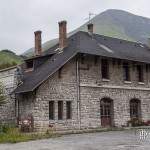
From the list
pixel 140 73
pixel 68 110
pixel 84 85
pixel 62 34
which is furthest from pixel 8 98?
pixel 140 73

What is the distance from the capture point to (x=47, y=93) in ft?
96.8

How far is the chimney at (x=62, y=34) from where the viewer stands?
3306 cm

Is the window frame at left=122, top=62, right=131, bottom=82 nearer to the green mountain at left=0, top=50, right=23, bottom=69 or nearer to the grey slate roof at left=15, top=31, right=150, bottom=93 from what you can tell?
the grey slate roof at left=15, top=31, right=150, bottom=93

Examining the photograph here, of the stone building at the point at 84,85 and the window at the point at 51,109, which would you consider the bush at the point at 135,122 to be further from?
the window at the point at 51,109

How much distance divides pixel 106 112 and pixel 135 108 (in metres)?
3.47

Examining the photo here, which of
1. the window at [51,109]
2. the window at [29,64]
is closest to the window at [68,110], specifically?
the window at [51,109]

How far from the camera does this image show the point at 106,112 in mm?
32875

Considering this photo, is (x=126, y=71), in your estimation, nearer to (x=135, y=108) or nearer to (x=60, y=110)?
(x=135, y=108)

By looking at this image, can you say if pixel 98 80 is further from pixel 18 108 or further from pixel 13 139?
pixel 13 139

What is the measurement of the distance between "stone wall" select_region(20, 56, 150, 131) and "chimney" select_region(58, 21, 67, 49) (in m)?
2.58

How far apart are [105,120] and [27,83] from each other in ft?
21.2

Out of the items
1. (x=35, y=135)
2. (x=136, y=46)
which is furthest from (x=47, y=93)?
(x=136, y=46)

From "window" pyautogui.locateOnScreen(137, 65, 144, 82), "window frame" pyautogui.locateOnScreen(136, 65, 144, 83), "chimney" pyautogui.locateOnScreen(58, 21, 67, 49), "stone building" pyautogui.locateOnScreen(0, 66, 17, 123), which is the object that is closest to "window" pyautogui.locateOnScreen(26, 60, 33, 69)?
"stone building" pyautogui.locateOnScreen(0, 66, 17, 123)

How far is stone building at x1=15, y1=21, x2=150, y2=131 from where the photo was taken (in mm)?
29547
